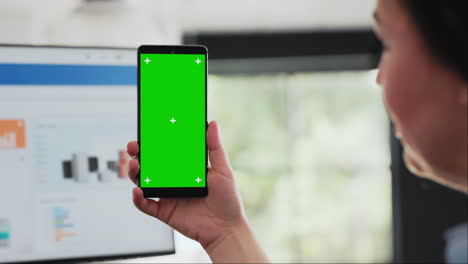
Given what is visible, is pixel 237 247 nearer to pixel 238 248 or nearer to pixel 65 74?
pixel 238 248

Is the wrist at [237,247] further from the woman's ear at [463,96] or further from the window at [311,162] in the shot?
the window at [311,162]

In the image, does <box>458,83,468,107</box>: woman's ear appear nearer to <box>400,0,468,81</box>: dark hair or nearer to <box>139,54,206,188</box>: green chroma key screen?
<box>400,0,468,81</box>: dark hair

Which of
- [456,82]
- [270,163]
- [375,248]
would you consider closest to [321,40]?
[270,163]

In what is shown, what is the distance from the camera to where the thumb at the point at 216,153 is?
779mm

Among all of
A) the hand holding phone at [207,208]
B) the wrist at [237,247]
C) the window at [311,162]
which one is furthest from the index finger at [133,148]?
the window at [311,162]

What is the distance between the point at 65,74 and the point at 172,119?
0.26m

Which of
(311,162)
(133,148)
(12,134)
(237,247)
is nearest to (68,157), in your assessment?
(12,134)

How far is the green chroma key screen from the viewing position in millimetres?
790

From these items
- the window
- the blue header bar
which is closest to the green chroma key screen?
the blue header bar

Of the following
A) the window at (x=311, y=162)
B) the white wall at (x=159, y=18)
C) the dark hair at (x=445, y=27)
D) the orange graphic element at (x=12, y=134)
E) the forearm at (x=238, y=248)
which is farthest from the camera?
the window at (x=311, y=162)

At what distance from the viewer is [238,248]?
74 centimetres

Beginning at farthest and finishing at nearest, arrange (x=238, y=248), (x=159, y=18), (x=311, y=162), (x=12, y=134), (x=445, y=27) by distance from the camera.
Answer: (x=311, y=162) < (x=159, y=18) < (x=12, y=134) < (x=238, y=248) < (x=445, y=27)

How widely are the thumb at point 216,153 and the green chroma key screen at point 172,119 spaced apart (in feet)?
0.04

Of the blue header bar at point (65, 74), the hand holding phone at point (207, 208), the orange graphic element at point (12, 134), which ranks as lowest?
the hand holding phone at point (207, 208)
